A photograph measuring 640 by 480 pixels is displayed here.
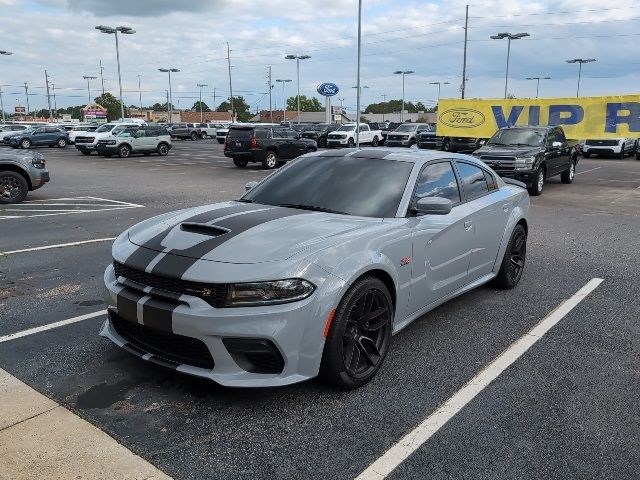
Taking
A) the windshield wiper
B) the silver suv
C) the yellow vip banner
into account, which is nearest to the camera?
the windshield wiper

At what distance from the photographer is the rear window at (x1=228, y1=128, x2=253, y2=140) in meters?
22.6

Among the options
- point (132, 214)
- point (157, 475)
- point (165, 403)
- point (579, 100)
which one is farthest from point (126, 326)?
point (579, 100)

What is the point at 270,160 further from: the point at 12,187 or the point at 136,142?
the point at 12,187

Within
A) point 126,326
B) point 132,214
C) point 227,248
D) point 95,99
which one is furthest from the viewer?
point 95,99

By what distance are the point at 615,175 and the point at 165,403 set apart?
21.8m

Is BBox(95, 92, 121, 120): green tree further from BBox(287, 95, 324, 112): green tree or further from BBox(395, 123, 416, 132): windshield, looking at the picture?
BBox(395, 123, 416, 132): windshield

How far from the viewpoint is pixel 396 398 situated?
136 inches

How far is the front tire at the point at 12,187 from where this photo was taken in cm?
1191

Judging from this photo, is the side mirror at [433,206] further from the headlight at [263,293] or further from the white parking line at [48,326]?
the white parking line at [48,326]

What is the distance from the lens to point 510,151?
1429 cm

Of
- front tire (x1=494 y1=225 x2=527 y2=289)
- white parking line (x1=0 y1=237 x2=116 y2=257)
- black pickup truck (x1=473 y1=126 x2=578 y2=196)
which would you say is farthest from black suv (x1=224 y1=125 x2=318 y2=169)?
front tire (x1=494 y1=225 x2=527 y2=289)

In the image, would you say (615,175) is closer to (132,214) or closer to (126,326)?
(132,214)

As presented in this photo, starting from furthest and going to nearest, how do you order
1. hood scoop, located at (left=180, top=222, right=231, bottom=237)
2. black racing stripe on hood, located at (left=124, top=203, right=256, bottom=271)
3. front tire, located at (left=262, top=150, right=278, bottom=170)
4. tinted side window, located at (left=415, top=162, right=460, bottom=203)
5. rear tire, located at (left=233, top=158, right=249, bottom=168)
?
rear tire, located at (left=233, top=158, right=249, bottom=168) → front tire, located at (left=262, top=150, right=278, bottom=170) → tinted side window, located at (left=415, top=162, right=460, bottom=203) → hood scoop, located at (left=180, top=222, right=231, bottom=237) → black racing stripe on hood, located at (left=124, top=203, right=256, bottom=271)

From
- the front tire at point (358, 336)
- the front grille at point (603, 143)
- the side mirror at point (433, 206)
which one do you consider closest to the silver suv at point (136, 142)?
the front grille at point (603, 143)
